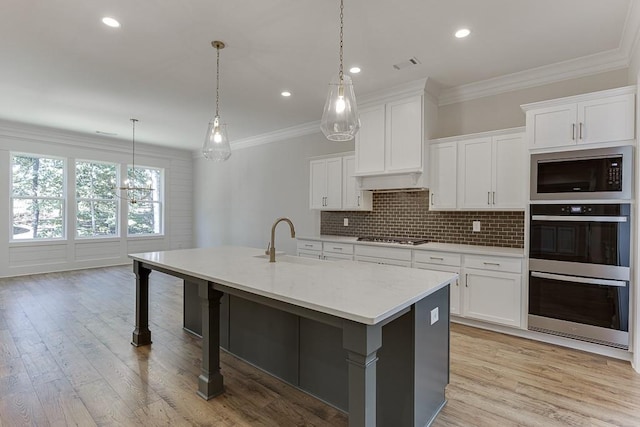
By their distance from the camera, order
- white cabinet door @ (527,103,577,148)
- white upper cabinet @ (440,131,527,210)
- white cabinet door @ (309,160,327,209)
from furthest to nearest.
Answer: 1. white cabinet door @ (309,160,327,209)
2. white upper cabinet @ (440,131,527,210)
3. white cabinet door @ (527,103,577,148)

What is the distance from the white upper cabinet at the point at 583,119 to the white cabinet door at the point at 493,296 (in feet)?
4.46

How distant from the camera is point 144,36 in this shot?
9.74 ft

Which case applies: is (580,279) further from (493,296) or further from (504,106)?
(504,106)

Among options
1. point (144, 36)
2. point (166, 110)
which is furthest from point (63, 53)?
point (166, 110)

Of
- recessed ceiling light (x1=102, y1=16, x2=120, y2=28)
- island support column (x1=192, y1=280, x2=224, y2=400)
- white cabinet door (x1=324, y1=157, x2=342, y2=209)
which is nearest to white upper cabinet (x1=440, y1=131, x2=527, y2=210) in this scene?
white cabinet door (x1=324, y1=157, x2=342, y2=209)

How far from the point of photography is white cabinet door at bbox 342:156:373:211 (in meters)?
4.77

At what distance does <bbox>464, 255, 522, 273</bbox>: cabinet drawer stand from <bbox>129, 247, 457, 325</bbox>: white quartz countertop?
4.94ft

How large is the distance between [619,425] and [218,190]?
7.62m

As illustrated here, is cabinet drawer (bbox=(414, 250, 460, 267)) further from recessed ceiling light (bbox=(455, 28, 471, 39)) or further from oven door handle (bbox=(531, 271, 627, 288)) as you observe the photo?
recessed ceiling light (bbox=(455, 28, 471, 39))

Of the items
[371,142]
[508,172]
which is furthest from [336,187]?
[508,172]

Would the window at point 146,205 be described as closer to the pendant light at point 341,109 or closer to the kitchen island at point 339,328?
the kitchen island at point 339,328

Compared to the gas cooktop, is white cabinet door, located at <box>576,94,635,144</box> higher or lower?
higher

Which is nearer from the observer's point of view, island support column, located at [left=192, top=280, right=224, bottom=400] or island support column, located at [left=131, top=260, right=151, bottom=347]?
island support column, located at [left=192, top=280, right=224, bottom=400]

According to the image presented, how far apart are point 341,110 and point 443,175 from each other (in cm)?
218
